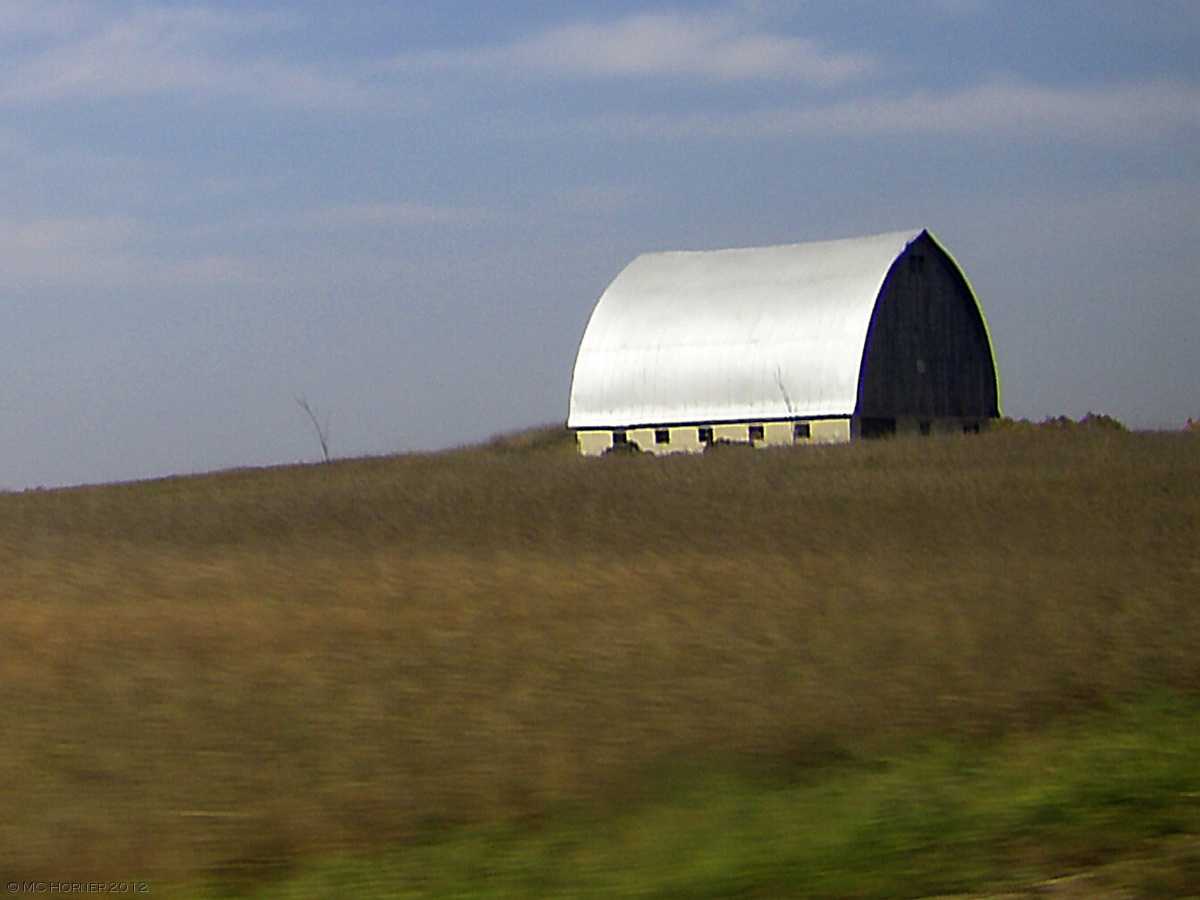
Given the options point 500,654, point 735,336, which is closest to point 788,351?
point 735,336

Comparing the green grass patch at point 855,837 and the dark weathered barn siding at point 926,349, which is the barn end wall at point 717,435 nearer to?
the dark weathered barn siding at point 926,349

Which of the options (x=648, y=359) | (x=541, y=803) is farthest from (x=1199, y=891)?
(x=648, y=359)

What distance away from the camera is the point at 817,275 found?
50969 mm

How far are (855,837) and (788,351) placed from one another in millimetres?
41501

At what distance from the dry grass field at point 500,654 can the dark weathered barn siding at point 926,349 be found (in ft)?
88.5

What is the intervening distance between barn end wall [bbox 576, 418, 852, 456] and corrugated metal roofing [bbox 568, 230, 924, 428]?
0.36 metres

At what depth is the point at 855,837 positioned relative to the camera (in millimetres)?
7902

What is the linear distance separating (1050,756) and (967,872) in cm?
261

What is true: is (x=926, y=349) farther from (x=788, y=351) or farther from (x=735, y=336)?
(x=735, y=336)

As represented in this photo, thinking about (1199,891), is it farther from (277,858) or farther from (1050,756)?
(277,858)

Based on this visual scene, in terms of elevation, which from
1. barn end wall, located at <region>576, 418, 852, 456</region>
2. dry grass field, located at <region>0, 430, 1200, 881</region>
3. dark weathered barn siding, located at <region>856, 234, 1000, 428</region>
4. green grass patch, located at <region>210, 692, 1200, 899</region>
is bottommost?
green grass patch, located at <region>210, 692, 1200, 899</region>

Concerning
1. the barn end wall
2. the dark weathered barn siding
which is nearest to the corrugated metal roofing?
the barn end wall

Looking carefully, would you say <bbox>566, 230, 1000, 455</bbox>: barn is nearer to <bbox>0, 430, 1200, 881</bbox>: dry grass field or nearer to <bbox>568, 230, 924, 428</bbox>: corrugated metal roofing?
<bbox>568, 230, 924, 428</bbox>: corrugated metal roofing

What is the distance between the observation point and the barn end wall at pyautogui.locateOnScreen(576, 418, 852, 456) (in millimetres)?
47625
